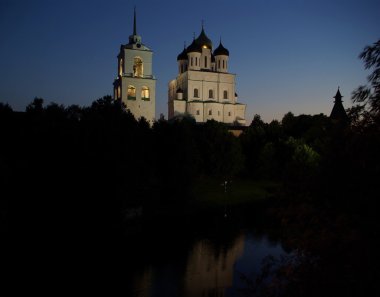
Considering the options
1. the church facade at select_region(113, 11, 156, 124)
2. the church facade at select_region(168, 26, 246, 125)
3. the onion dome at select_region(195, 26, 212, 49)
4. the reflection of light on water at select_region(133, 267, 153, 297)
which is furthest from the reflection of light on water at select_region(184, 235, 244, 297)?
the onion dome at select_region(195, 26, 212, 49)

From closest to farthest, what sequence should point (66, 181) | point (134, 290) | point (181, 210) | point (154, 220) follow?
1. point (134, 290)
2. point (66, 181)
3. point (154, 220)
4. point (181, 210)

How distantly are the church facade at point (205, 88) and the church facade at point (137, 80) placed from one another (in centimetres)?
972

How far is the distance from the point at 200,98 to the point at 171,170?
40306 millimetres

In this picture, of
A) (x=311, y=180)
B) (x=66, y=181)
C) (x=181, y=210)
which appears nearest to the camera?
(x=311, y=180)

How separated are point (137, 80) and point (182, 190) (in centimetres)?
3206

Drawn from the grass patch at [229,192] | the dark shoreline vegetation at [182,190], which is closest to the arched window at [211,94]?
the dark shoreline vegetation at [182,190]

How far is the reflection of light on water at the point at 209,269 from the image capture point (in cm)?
1931

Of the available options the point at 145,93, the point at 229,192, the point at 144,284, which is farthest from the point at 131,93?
the point at 144,284

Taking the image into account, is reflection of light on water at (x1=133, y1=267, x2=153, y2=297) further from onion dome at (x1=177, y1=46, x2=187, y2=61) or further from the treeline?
onion dome at (x1=177, y1=46, x2=187, y2=61)

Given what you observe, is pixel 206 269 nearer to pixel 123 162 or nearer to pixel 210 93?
pixel 123 162

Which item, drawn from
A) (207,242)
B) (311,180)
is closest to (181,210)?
(207,242)

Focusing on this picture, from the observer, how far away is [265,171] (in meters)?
55.2

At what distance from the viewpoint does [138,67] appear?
68188 millimetres

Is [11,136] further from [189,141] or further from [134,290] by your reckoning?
[189,141]
